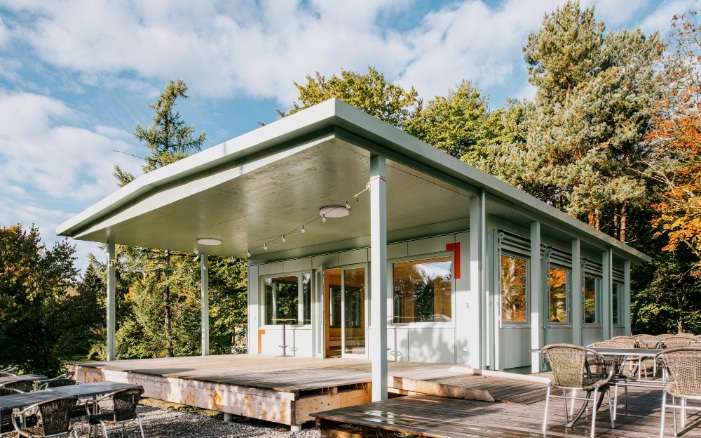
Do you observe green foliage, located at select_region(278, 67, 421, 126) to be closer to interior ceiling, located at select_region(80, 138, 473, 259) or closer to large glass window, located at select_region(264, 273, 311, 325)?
large glass window, located at select_region(264, 273, 311, 325)

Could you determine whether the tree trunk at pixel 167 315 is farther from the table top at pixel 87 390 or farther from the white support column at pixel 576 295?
the white support column at pixel 576 295

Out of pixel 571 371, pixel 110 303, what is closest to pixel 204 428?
pixel 110 303

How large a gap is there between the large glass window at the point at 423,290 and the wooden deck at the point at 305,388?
1836 mm

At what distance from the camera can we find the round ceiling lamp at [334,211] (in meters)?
7.94

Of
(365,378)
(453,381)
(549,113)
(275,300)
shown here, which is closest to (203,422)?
(365,378)

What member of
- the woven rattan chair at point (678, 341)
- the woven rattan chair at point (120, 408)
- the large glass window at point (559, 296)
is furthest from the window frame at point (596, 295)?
the woven rattan chair at point (120, 408)

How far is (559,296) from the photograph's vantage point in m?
10.5

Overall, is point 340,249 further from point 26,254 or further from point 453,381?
point 26,254

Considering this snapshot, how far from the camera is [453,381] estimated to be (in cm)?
619

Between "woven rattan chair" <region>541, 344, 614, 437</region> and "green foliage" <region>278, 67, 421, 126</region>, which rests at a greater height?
"green foliage" <region>278, 67, 421, 126</region>

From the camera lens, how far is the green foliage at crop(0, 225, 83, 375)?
12.1 m

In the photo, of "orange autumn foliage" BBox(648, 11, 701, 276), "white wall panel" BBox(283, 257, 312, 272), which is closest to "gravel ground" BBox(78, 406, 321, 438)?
"white wall panel" BBox(283, 257, 312, 272)

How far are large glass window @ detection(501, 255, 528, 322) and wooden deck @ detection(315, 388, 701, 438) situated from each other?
3205mm

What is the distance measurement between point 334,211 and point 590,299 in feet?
25.3
